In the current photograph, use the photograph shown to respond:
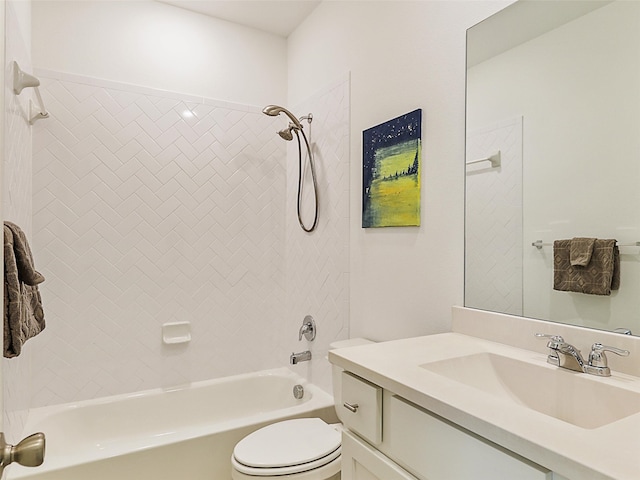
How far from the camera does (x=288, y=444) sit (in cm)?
168

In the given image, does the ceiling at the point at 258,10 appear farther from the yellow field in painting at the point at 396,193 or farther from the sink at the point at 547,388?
the sink at the point at 547,388

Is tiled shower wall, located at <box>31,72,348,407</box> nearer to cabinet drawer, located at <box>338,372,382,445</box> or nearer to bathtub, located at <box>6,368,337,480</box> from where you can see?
bathtub, located at <box>6,368,337,480</box>

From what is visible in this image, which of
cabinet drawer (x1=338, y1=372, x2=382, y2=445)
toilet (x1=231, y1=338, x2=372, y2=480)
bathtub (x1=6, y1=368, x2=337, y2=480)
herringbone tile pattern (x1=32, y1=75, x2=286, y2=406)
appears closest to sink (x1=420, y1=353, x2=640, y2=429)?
cabinet drawer (x1=338, y1=372, x2=382, y2=445)

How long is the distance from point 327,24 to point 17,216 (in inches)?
73.7

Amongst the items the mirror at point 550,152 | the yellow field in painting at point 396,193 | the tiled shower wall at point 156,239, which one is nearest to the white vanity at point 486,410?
the mirror at point 550,152

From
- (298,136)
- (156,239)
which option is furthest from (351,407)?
(298,136)

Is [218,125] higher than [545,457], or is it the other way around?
[218,125]

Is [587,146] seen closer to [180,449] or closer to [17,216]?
[180,449]

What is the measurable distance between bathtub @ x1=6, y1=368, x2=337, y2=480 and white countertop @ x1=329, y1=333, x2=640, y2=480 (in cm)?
106

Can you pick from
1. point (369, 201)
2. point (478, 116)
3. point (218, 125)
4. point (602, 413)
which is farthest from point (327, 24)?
point (602, 413)

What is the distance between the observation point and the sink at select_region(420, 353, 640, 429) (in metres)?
0.92

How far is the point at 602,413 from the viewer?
930mm

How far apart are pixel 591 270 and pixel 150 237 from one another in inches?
86.4

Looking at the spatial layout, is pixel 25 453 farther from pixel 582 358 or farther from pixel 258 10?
pixel 258 10
